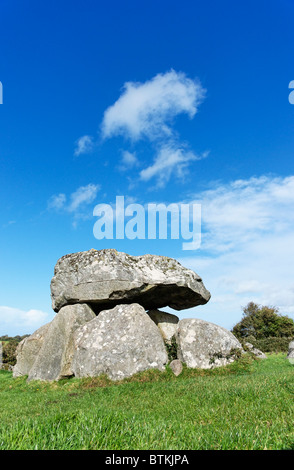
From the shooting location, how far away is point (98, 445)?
461 cm

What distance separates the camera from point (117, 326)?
14977mm

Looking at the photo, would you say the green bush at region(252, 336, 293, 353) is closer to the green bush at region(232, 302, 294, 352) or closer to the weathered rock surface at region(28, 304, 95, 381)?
the green bush at region(232, 302, 294, 352)

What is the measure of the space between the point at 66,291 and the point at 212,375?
7.62 m

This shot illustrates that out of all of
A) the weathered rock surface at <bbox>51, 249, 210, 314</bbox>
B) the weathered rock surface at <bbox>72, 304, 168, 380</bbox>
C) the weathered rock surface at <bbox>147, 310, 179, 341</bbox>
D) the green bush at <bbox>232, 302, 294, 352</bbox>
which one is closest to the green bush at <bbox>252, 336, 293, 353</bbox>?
the green bush at <bbox>232, 302, 294, 352</bbox>

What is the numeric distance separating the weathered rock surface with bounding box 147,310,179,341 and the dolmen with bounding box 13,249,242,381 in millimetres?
52

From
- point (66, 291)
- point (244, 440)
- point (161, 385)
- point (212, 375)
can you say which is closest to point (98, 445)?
point (244, 440)

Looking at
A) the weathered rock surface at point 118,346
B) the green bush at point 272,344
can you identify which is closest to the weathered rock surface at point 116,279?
the weathered rock surface at point 118,346

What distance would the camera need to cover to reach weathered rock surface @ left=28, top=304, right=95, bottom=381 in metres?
15.1

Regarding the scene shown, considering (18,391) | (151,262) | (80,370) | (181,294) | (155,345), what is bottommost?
(18,391)

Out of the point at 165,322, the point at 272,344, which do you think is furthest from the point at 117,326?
the point at 272,344

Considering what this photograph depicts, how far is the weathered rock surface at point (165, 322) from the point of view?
56.2ft

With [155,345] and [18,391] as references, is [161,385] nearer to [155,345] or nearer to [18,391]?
[155,345]

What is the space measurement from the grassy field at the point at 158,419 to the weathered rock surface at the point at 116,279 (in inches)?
178

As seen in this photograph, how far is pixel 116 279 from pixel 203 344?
478cm
